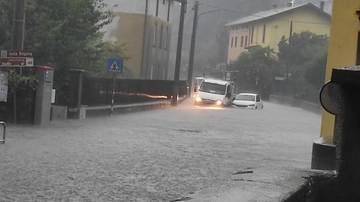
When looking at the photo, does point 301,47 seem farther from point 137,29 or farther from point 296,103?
point 137,29

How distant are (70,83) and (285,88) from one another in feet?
163

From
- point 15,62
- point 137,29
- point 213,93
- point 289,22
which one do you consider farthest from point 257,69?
point 15,62

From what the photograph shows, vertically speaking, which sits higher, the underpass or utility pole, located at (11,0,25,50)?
utility pole, located at (11,0,25,50)

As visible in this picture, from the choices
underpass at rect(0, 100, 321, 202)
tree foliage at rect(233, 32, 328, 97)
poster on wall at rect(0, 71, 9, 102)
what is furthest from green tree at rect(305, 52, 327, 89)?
poster on wall at rect(0, 71, 9, 102)

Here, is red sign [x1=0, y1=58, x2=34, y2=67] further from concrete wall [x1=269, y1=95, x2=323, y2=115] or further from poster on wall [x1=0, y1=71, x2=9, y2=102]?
concrete wall [x1=269, y1=95, x2=323, y2=115]

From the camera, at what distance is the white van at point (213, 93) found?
50812 millimetres

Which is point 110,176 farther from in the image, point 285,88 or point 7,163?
point 285,88

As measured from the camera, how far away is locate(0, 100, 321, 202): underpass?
5.41 meters

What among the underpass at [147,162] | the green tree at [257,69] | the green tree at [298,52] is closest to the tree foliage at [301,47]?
the green tree at [298,52]

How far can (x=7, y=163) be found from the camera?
525 inches

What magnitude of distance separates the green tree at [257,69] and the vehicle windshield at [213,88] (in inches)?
1047

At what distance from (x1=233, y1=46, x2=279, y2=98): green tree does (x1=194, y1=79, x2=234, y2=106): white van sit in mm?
26356

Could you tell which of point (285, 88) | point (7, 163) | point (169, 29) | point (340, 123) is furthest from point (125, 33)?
point (340, 123)

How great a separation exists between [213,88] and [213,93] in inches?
21.3
